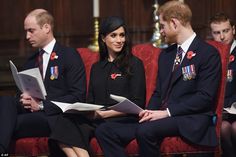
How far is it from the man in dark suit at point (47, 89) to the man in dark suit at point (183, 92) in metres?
0.60

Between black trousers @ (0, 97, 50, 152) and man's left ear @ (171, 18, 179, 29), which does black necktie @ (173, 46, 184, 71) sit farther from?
black trousers @ (0, 97, 50, 152)

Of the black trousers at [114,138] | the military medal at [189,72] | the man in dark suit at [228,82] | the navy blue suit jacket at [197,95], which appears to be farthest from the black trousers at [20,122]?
the man in dark suit at [228,82]

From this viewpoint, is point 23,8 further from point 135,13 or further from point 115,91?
point 115,91

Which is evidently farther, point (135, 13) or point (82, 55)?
point (135, 13)

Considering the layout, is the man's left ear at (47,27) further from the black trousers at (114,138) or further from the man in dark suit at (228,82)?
the man in dark suit at (228,82)

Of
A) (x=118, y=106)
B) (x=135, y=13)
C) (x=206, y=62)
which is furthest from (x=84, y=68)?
(x=135, y=13)

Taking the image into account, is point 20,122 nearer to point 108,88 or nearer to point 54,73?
point 54,73

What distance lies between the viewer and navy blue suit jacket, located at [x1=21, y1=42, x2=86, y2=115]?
15.8 ft

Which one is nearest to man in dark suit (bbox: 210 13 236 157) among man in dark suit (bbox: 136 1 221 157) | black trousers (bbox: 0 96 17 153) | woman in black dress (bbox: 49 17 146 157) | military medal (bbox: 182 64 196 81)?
man in dark suit (bbox: 136 1 221 157)

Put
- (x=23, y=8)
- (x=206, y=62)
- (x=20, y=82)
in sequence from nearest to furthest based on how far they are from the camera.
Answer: (x=206, y=62) < (x=20, y=82) < (x=23, y=8)

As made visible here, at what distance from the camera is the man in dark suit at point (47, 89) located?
15.5 feet

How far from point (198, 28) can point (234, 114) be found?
2.47 metres

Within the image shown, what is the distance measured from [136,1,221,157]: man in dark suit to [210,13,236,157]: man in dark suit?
401 mm

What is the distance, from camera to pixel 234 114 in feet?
16.2
